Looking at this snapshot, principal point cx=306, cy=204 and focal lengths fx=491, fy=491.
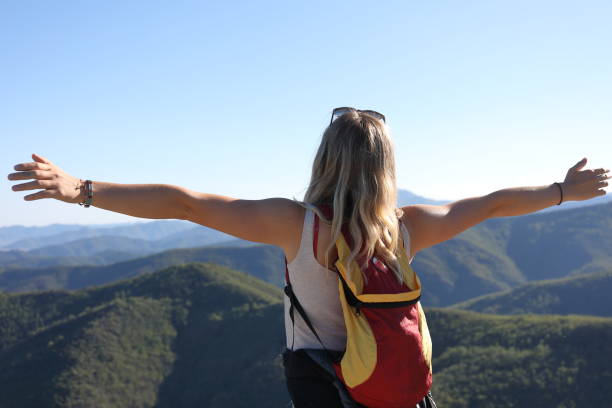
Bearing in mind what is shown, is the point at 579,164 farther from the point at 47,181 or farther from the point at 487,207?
the point at 47,181

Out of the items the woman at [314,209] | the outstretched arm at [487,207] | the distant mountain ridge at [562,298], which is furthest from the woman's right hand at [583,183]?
the distant mountain ridge at [562,298]

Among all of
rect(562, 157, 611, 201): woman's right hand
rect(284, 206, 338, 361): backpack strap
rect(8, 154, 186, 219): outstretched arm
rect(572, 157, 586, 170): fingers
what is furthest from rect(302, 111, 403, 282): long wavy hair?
rect(572, 157, 586, 170): fingers

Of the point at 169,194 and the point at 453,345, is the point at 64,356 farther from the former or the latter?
the point at 169,194

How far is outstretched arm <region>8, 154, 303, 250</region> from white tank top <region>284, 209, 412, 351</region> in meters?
0.08

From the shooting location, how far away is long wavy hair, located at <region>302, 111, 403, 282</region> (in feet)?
6.70

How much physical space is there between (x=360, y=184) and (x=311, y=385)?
0.90 metres

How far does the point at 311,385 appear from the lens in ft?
6.98

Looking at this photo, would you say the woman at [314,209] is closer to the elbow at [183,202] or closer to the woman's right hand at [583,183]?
the elbow at [183,202]

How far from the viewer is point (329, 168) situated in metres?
2.15

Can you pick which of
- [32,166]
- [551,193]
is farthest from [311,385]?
[551,193]

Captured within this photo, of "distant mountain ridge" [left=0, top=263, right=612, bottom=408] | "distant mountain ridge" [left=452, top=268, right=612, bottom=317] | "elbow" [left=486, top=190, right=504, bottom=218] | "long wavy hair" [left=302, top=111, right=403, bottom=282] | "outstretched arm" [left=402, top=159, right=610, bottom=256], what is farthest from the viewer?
"distant mountain ridge" [left=452, top=268, right=612, bottom=317]

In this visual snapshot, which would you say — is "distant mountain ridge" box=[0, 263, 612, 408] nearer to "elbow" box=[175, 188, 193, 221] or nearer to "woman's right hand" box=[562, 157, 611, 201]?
"woman's right hand" box=[562, 157, 611, 201]

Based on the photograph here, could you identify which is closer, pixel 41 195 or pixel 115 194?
pixel 41 195

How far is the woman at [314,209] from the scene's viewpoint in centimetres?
205
